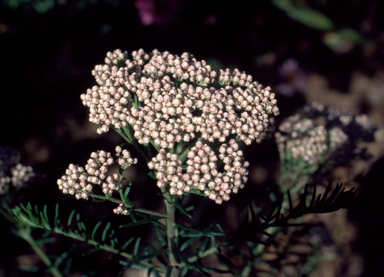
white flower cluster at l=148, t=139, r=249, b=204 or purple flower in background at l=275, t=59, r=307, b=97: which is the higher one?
purple flower in background at l=275, t=59, r=307, b=97

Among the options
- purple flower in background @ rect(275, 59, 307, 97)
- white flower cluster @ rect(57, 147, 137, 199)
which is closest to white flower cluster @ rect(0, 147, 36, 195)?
white flower cluster @ rect(57, 147, 137, 199)

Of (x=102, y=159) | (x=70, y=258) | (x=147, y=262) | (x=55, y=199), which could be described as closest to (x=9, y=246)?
(x=55, y=199)

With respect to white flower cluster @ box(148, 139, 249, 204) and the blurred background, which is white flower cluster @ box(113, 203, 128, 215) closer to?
white flower cluster @ box(148, 139, 249, 204)

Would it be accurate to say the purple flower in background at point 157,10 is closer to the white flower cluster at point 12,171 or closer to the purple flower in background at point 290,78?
the white flower cluster at point 12,171

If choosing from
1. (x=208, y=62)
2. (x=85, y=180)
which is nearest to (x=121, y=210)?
(x=85, y=180)

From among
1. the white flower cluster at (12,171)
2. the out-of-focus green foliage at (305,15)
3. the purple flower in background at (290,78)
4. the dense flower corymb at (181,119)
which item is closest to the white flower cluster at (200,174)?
the dense flower corymb at (181,119)

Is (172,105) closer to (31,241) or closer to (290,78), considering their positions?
(31,241)

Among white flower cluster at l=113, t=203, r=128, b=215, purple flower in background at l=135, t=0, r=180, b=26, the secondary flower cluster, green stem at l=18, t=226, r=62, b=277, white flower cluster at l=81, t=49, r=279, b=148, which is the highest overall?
purple flower in background at l=135, t=0, r=180, b=26
